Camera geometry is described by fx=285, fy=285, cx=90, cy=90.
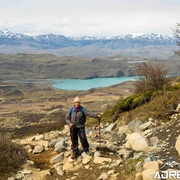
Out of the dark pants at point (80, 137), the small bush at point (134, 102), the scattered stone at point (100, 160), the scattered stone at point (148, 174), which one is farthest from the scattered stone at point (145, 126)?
the scattered stone at point (148, 174)

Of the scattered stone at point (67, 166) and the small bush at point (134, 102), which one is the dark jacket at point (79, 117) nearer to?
the scattered stone at point (67, 166)

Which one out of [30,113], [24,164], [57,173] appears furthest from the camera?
[30,113]

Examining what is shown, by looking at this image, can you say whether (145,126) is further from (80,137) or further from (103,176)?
(103,176)

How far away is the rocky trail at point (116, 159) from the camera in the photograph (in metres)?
7.44

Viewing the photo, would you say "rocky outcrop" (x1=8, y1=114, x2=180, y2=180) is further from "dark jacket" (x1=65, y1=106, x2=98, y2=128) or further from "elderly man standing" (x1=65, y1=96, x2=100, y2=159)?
"dark jacket" (x1=65, y1=106, x2=98, y2=128)

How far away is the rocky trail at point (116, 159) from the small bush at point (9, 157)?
0.28 meters

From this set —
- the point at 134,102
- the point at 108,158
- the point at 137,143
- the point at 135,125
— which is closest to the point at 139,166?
the point at 108,158

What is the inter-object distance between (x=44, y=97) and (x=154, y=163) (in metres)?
147

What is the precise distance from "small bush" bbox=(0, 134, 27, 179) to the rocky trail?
0.92 ft

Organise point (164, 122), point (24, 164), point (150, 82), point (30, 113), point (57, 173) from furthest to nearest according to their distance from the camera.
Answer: point (30, 113), point (150, 82), point (164, 122), point (24, 164), point (57, 173)

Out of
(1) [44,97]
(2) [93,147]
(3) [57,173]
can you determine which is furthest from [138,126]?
(1) [44,97]

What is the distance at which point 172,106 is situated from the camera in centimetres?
1251

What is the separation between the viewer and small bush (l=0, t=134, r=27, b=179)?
905cm

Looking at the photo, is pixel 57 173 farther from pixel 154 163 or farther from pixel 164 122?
pixel 164 122
